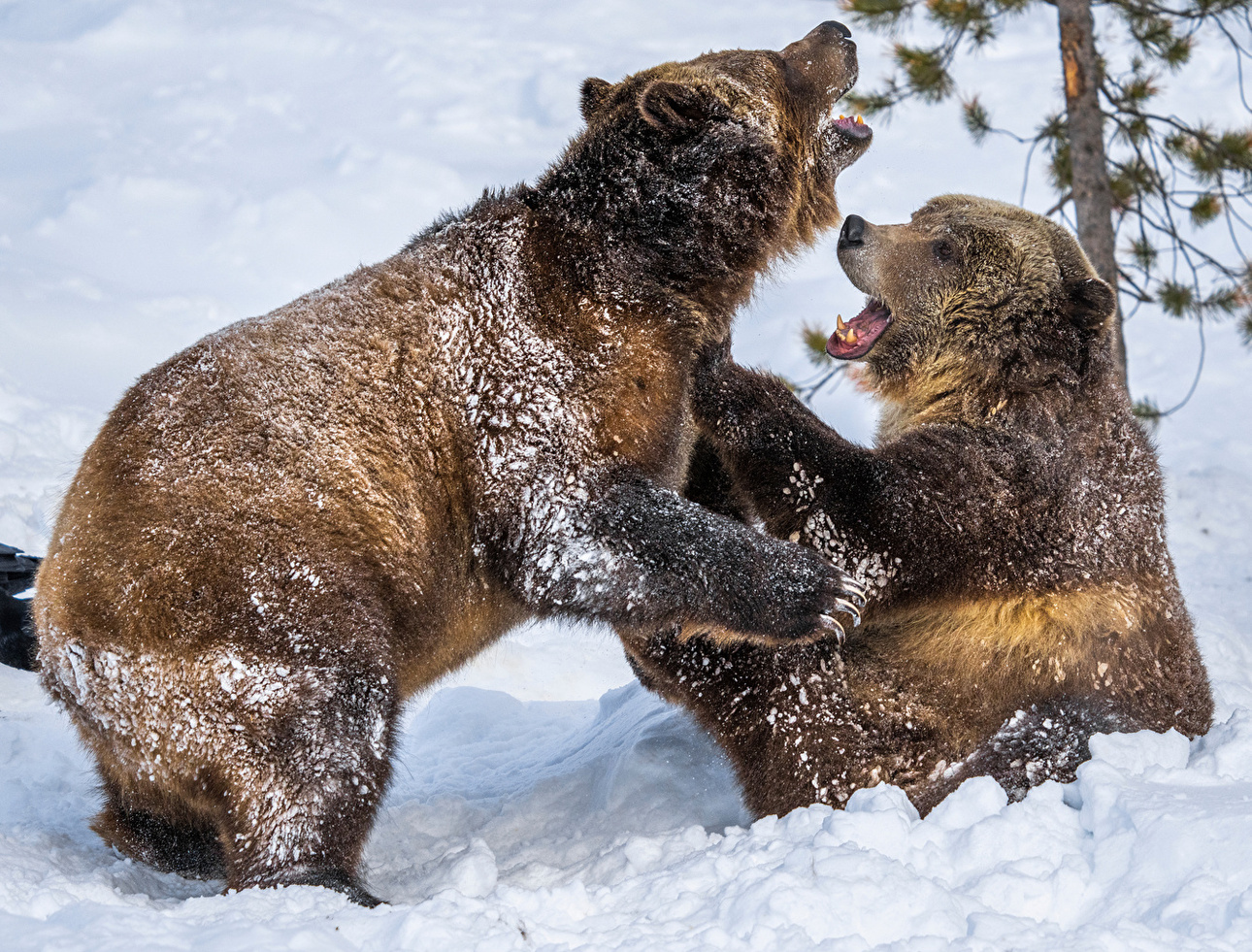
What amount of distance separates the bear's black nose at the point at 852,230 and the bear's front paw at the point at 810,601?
1.52 m

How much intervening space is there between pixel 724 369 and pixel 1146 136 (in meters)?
7.32

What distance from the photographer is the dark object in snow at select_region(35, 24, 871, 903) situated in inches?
138

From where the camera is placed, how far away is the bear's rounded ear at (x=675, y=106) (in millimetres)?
4160

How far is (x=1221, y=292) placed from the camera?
1004 cm

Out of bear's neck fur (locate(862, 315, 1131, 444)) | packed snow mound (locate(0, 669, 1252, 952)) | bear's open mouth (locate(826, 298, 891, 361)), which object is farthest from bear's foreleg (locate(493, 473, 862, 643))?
bear's open mouth (locate(826, 298, 891, 361))

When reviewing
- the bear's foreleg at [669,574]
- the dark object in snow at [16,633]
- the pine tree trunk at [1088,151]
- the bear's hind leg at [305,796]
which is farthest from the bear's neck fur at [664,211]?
the pine tree trunk at [1088,151]

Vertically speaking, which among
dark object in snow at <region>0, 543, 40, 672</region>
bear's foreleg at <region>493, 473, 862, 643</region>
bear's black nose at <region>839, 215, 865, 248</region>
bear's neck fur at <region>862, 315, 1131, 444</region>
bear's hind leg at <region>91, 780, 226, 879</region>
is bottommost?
bear's hind leg at <region>91, 780, 226, 879</region>

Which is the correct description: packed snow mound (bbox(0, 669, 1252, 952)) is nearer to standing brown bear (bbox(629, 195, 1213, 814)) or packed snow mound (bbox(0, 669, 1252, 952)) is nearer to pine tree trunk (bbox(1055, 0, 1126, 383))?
standing brown bear (bbox(629, 195, 1213, 814))


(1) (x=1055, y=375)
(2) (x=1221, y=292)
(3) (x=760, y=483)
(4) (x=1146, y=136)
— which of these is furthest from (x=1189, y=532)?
(3) (x=760, y=483)

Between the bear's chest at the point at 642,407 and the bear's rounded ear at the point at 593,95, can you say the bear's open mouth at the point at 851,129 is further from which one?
the bear's chest at the point at 642,407

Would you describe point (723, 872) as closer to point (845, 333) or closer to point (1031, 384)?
point (1031, 384)

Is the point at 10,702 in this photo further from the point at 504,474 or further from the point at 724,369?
the point at 724,369

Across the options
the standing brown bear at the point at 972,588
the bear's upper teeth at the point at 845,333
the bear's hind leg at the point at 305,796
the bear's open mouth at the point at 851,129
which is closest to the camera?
the bear's hind leg at the point at 305,796

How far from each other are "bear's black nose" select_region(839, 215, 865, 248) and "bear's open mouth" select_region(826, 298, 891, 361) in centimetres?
26
